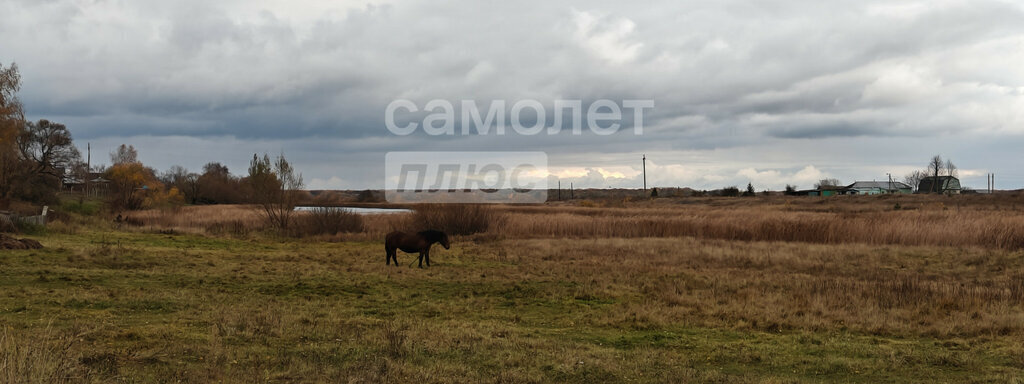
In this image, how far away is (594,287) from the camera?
16.5 meters

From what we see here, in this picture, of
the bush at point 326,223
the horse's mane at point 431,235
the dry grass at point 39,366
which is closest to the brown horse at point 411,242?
the horse's mane at point 431,235

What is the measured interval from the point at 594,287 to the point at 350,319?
22.6 ft

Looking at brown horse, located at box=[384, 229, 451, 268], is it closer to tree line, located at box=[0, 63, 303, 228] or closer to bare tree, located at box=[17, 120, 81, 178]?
tree line, located at box=[0, 63, 303, 228]

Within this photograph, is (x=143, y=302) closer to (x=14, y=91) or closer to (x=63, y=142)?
(x=14, y=91)

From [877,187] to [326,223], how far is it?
3632 inches

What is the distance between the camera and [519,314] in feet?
43.1

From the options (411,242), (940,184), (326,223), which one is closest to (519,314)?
(411,242)

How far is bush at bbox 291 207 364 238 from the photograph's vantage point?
3884 centimetres

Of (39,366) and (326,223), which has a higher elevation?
(326,223)

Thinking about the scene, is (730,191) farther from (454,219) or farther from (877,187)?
(454,219)

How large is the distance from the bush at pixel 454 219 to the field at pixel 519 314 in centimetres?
1202

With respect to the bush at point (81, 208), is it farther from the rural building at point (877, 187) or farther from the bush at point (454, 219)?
the rural building at point (877, 187)

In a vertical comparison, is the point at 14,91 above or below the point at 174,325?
above

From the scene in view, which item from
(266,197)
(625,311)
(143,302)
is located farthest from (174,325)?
(266,197)
